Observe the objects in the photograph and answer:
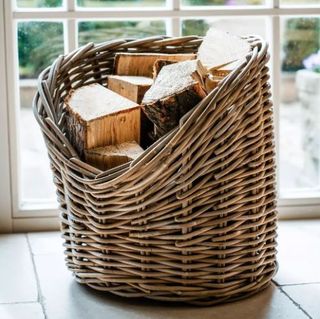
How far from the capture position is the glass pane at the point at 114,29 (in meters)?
1.98

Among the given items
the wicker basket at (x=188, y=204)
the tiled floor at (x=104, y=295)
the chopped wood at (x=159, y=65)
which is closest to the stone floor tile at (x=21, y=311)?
the tiled floor at (x=104, y=295)

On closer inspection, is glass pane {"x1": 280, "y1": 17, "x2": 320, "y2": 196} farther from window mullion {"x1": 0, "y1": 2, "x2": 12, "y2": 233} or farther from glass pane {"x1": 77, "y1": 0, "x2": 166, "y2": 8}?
window mullion {"x1": 0, "y1": 2, "x2": 12, "y2": 233}

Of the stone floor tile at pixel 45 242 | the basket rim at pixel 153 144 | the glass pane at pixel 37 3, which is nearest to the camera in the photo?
the basket rim at pixel 153 144

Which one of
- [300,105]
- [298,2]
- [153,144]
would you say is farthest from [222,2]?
[153,144]

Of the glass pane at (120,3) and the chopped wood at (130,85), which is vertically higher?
the glass pane at (120,3)

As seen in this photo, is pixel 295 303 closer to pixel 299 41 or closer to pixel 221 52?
pixel 221 52

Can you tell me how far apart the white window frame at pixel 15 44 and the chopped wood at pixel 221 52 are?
0.91 ft

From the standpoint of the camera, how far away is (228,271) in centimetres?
148

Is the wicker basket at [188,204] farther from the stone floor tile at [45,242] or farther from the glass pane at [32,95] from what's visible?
the glass pane at [32,95]

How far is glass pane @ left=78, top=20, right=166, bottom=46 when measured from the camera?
78.1 inches

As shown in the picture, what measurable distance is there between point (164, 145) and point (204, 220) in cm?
16

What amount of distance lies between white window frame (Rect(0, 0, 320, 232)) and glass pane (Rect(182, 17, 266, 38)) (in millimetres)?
23

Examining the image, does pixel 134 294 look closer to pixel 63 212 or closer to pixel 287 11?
pixel 63 212

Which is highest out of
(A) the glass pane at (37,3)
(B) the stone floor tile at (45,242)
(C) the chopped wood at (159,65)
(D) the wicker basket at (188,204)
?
(A) the glass pane at (37,3)
